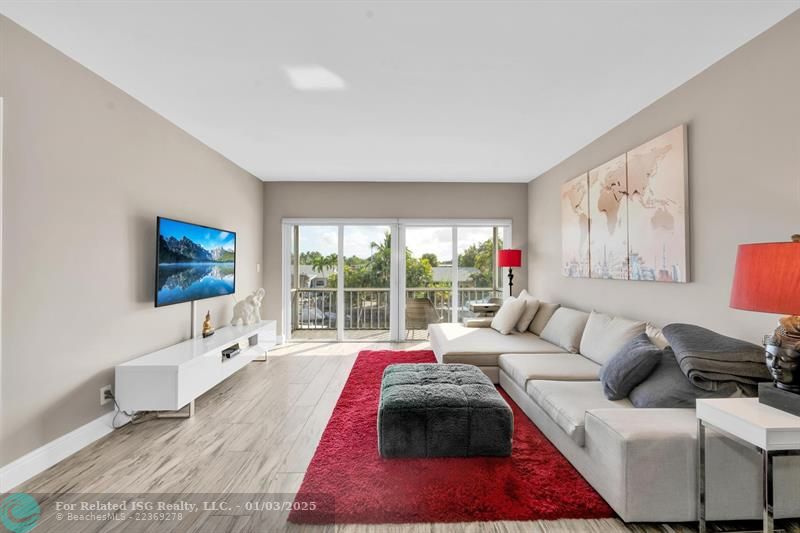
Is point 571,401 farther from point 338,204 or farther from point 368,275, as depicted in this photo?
point 338,204

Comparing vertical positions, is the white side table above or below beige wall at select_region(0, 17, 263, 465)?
below

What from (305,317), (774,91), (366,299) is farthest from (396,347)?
(774,91)

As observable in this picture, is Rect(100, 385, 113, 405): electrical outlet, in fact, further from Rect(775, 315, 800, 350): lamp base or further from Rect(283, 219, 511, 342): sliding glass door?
Rect(775, 315, 800, 350): lamp base

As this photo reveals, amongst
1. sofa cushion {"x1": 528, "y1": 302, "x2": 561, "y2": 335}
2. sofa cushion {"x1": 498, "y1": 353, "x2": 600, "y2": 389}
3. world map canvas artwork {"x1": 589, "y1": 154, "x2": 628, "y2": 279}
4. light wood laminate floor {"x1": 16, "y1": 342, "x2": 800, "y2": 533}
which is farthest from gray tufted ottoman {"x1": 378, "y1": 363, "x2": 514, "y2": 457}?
sofa cushion {"x1": 528, "y1": 302, "x2": 561, "y2": 335}

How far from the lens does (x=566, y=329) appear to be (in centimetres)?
364

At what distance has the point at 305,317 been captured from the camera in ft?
19.4

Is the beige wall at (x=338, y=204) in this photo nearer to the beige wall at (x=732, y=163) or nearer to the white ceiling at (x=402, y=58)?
the white ceiling at (x=402, y=58)

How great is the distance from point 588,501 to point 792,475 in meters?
0.91

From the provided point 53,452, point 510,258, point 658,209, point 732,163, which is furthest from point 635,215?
point 53,452

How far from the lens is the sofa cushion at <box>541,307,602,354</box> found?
3508 mm

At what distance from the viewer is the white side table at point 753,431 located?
4.57 ft

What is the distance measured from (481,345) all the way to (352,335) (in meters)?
2.74

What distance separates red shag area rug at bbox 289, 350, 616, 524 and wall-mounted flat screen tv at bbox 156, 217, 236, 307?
1.99 meters

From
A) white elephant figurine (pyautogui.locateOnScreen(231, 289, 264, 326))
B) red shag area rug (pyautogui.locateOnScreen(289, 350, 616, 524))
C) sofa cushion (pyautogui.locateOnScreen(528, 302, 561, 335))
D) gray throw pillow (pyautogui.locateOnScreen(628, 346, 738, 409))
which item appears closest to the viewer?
red shag area rug (pyautogui.locateOnScreen(289, 350, 616, 524))
